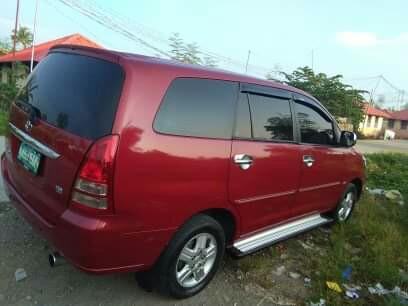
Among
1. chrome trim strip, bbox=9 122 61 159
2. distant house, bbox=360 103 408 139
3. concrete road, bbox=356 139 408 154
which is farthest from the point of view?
distant house, bbox=360 103 408 139

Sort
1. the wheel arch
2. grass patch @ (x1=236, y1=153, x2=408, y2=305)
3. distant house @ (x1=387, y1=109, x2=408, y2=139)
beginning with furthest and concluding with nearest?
1. distant house @ (x1=387, y1=109, x2=408, y2=139)
2. the wheel arch
3. grass patch @ (x1=236, y1=153, x2=408, y2=305)

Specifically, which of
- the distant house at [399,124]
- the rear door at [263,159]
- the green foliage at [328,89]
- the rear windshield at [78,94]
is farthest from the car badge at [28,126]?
the distant house at [399,124]

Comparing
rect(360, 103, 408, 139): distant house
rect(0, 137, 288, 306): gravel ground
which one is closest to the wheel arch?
rect(0, 137, 288, 306): gravel ground

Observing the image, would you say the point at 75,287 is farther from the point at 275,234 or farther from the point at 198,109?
the point at 275,234

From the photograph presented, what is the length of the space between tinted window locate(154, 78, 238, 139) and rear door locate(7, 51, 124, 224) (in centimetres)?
36

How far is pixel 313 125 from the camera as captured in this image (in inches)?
159

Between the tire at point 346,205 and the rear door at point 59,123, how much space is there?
11.7ft

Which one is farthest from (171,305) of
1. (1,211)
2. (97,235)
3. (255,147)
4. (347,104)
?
(347,104)

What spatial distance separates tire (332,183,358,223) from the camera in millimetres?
4836

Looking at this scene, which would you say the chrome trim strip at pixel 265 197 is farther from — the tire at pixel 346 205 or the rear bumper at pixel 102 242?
the tire at pixel 346 205

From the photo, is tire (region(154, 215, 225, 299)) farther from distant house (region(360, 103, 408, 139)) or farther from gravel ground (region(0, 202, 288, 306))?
distant house (region(360, 103, 408, 139))

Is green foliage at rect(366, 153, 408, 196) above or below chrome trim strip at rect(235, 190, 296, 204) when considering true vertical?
below

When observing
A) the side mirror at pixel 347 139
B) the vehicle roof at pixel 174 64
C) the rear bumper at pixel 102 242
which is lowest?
the rear bumper at pixel 102 242

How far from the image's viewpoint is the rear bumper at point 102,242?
225cm
